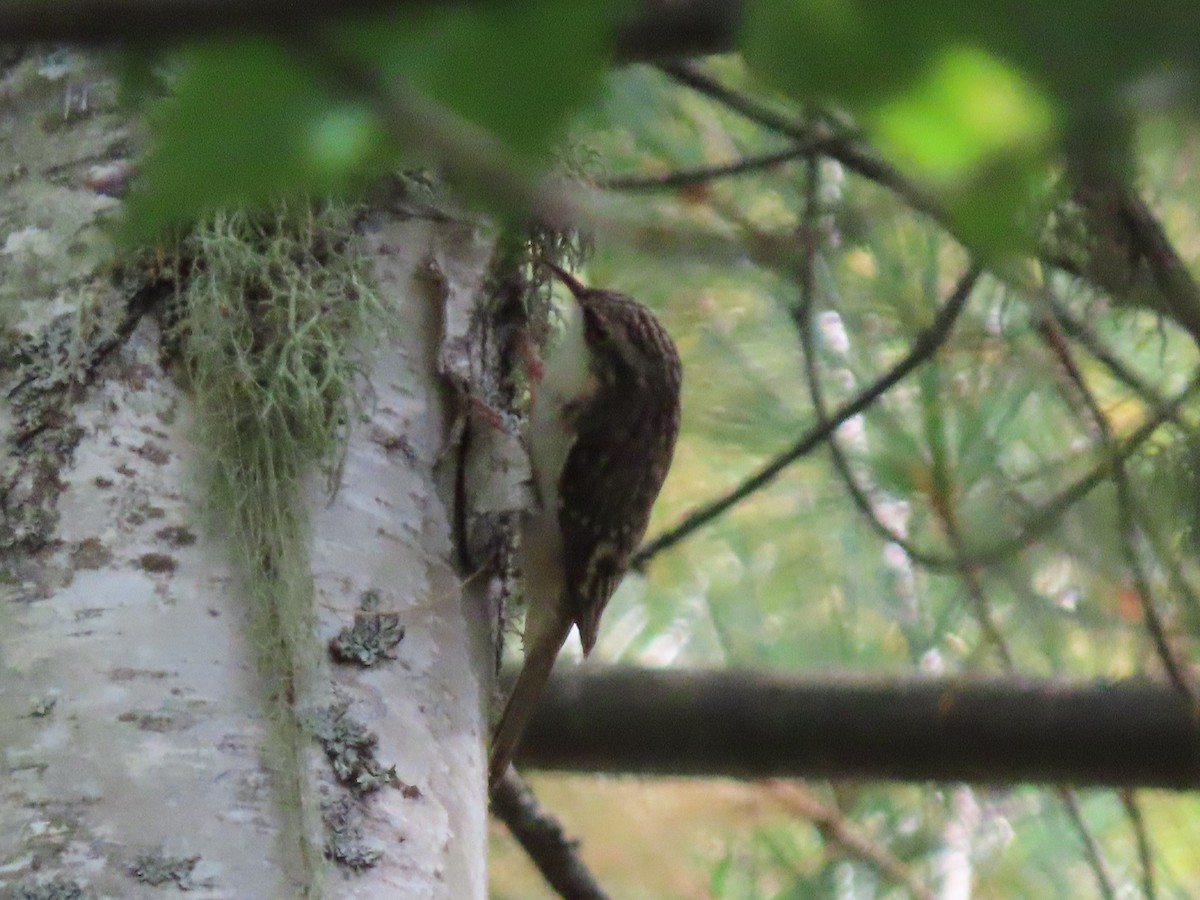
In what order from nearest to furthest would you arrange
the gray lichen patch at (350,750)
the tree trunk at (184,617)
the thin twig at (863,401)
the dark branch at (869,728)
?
1. the tree trunk at (184,617)
2. the gray lichen patch at (350,750)
3. the thin twig at (863,401)
4. the dark branch at (869,728)

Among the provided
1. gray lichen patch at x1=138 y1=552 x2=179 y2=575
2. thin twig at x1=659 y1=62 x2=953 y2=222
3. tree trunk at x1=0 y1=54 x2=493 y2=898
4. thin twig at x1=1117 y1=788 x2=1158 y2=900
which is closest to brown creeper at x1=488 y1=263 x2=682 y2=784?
thin twig at x1=659 y1=62 x2=953 y2=222

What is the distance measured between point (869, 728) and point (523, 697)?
573mm

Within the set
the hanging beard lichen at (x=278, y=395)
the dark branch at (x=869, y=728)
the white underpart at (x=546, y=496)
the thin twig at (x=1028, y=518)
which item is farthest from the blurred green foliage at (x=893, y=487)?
the hanging beard lichen at (x=278, y=395)

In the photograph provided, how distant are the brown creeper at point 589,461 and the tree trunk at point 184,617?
50 cm

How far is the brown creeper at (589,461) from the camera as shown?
100 inches

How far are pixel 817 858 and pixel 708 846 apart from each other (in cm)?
24

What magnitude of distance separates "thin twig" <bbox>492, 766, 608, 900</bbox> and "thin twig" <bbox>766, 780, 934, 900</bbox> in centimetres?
74

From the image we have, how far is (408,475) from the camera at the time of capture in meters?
1.93

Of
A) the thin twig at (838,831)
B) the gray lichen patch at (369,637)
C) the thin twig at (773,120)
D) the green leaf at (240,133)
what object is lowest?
the thin twig at (838,831)

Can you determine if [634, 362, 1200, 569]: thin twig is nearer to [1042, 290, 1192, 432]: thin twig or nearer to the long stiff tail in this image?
[1042, 290, 1192, 432]: thin twig

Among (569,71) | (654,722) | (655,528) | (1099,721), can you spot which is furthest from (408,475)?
(655,528)

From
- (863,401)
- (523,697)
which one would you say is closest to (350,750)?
(523,697)

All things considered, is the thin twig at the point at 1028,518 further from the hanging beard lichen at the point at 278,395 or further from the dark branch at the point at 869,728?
the hanging beard lichen at the point at 278,395

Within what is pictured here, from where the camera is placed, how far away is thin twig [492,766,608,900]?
2.63 metres
